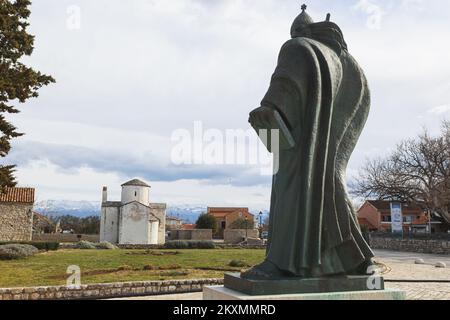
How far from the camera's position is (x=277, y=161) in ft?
16.1

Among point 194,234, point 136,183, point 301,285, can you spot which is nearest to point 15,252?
point 301,285

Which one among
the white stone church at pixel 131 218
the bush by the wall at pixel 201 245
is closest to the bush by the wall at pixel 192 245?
the bush by the wall at pixel 201 245

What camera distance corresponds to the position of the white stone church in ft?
148

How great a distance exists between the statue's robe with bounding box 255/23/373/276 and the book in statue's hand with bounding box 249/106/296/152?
0.33ft

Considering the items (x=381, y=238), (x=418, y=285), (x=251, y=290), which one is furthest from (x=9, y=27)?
(x=381, y=238)

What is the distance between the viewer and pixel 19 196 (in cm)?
3625

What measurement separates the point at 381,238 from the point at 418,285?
2447 cm

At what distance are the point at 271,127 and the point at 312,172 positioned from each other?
27.3 inches

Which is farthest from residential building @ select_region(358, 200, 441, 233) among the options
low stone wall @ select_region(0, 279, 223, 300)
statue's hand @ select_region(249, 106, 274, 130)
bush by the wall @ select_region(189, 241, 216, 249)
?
statue's hand @ select_region(249, 106, 274, 130)

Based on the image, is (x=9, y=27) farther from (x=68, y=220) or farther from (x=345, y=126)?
(x=68, y=220)

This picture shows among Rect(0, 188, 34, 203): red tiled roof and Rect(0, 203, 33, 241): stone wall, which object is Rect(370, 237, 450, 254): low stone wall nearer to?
Rect(0, 203, 33, 241): stone wall

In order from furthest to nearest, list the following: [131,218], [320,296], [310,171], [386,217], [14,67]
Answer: [386,217], [131,218], [14,67], [310,171], [320,296]

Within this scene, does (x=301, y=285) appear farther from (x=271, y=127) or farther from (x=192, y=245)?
(x=192, y=245)

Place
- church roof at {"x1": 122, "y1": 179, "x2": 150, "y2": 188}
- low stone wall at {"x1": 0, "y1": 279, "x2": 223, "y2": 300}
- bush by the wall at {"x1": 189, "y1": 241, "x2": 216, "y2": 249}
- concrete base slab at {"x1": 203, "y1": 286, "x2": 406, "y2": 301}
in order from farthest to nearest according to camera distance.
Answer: church roof at {"x1": 122, "y1": 179, "x2": 150, "y2": 188} < bush by the wall at {"x1": 189, "y1": 241, "x2": 216, "y2": 249} < low stone wall at {"x1": 0, "y1": 279, "x2": 223, "y2": 300} < concrete base slab at {"x1": 203, "y1": 286, "x2": 406, "y2": 301}
